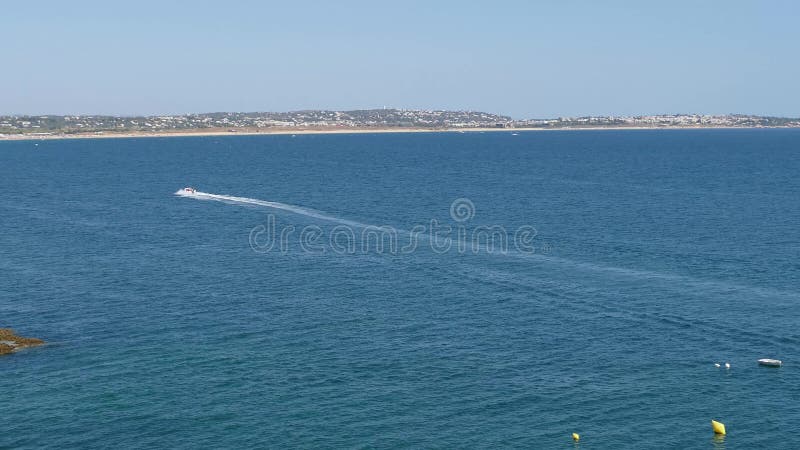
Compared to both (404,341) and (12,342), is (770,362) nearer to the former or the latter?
(404,341)

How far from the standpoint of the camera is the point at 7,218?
173 meters

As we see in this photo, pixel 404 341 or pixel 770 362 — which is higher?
pixel 770 362

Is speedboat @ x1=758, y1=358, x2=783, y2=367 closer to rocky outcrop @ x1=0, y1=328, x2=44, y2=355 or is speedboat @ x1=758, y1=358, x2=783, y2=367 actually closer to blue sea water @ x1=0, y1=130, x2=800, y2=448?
blue sea water @ x1=0, y1=130, x2=800, y2=448

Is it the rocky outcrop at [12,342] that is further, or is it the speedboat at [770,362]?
the rocky outcrop at [12,342]

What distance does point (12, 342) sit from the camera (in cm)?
8725

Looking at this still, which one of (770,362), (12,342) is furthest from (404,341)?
(12,342)

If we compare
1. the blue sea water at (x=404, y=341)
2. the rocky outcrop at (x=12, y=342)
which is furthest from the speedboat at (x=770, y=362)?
the rocky outcrop at (x=12, y=342)

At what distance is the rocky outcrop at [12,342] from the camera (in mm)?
85688

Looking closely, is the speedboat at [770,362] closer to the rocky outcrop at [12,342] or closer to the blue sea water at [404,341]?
the blue sea water at [404,341]

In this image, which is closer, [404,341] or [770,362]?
[770,362]

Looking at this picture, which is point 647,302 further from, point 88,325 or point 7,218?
point 7,218

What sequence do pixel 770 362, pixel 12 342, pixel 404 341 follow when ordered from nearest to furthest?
pixel 770 362
pixel 12 342
pixel 404 341

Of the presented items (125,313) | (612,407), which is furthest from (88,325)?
(612,407)

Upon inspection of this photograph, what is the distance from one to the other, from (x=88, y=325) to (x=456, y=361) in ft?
136
